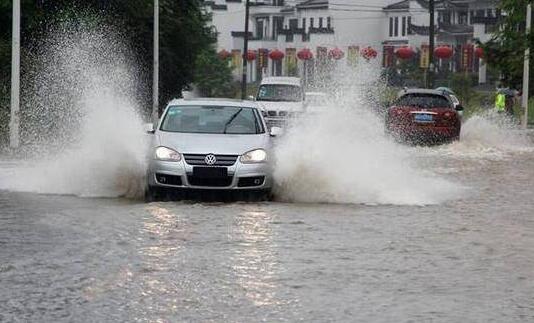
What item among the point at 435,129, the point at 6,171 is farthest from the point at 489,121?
the point at 6,171

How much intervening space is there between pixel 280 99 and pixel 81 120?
9.20 metres

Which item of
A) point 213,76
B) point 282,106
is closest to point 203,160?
point 282,106

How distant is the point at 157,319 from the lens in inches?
336

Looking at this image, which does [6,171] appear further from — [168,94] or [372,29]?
[372,29]

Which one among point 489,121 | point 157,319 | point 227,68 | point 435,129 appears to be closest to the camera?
point 157,319

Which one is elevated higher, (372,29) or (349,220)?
(372,29)

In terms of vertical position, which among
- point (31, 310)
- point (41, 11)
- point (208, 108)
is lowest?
point (31, 310)

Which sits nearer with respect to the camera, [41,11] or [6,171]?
[6,171]

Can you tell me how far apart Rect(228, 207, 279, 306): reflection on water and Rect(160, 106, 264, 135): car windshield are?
1746mm

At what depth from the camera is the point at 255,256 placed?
1173 centimetres

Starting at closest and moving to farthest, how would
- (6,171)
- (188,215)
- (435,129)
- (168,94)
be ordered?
(188,215), (6,171), (435,129), (168,94)

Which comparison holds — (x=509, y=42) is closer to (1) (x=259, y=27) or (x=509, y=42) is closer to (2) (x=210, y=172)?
(2) (x=210, y=172)

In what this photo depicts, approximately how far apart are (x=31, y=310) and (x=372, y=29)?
9916cm

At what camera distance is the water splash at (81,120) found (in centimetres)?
1780
